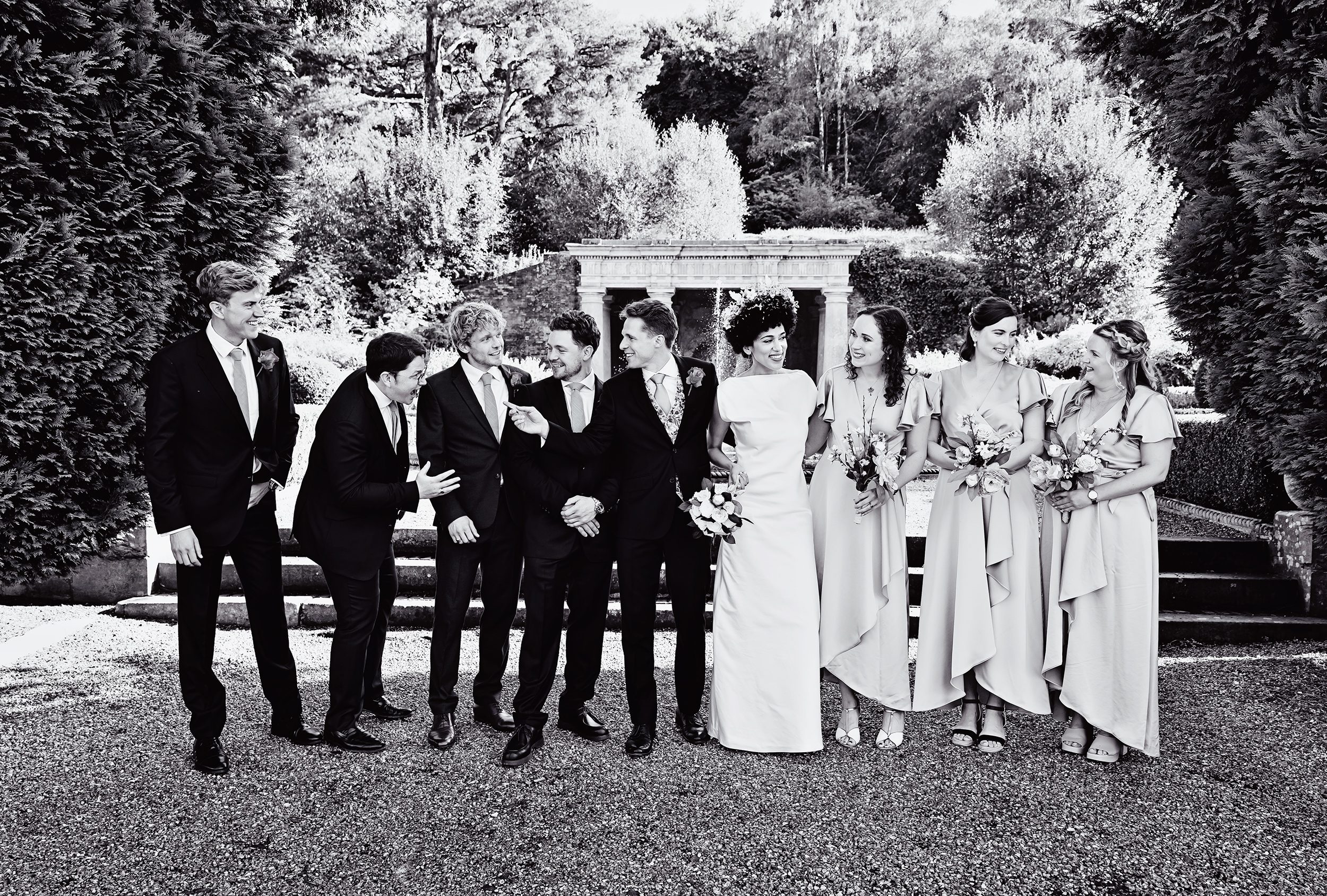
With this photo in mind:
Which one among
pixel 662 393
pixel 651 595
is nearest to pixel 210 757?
pixel 651 595

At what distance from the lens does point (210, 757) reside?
4.20 m

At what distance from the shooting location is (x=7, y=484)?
5266 millimetres

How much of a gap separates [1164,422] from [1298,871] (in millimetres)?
1976

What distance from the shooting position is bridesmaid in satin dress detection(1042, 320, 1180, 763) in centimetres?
443

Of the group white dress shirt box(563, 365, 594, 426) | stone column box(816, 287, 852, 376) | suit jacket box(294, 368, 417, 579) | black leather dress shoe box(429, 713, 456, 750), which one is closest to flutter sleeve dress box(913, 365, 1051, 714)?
white dress shirt box(563, 365, 594, 426)

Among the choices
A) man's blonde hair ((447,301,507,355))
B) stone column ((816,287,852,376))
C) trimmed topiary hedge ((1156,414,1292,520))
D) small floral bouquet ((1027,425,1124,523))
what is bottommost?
trimmed topiary hedge ((1156,414,1292,520))

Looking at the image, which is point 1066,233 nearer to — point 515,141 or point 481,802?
point 515,141

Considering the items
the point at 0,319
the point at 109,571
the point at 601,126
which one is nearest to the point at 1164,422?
the point at 0,319

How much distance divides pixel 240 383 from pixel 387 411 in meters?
0.68

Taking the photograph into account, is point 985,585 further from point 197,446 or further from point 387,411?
point 197,446

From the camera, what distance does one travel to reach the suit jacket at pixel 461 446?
459cm

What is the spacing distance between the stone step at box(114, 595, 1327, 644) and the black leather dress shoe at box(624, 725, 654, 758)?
1.95m

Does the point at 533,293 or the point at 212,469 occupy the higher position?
the point at 533,293

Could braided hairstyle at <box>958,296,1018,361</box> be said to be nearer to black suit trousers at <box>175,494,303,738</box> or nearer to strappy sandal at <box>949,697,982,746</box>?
strappy sandal at <box>949,697,982,746</box>
